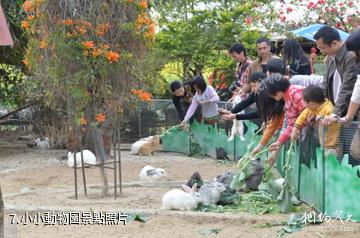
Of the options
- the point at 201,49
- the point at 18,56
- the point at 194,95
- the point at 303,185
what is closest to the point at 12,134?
the point at 18,56

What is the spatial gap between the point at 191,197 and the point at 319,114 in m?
1.47

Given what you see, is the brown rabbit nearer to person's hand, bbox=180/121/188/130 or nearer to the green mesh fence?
person's hand, bbox=180/121/188/130

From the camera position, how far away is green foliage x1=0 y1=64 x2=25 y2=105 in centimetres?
1447

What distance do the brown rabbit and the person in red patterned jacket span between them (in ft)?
18.3

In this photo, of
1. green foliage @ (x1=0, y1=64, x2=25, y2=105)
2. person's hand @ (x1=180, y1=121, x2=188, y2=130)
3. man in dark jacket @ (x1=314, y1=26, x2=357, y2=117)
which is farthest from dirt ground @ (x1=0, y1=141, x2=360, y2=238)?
green foliage @ (x1=0, y1=64, x2=25, y2=105)

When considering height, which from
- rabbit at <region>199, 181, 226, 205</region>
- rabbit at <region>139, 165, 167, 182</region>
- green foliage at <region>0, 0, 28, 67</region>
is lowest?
rabbit at <region>139, 165, 167, 182</region>

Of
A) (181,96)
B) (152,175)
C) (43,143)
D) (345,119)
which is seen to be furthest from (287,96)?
(43,143)

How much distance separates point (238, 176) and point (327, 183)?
1.40 metres

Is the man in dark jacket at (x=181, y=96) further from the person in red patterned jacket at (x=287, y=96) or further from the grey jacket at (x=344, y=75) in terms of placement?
the grey jacket at (x=344, y=75)

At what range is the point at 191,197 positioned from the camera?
692cm

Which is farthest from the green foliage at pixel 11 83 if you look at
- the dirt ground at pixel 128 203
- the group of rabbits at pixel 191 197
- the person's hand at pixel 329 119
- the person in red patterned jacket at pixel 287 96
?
the person's hand at pixel 329 119

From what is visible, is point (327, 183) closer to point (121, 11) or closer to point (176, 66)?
point (121, 11)

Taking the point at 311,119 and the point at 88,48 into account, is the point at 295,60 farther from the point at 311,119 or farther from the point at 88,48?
the point at 88,48

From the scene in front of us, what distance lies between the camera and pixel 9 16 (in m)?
12.1
